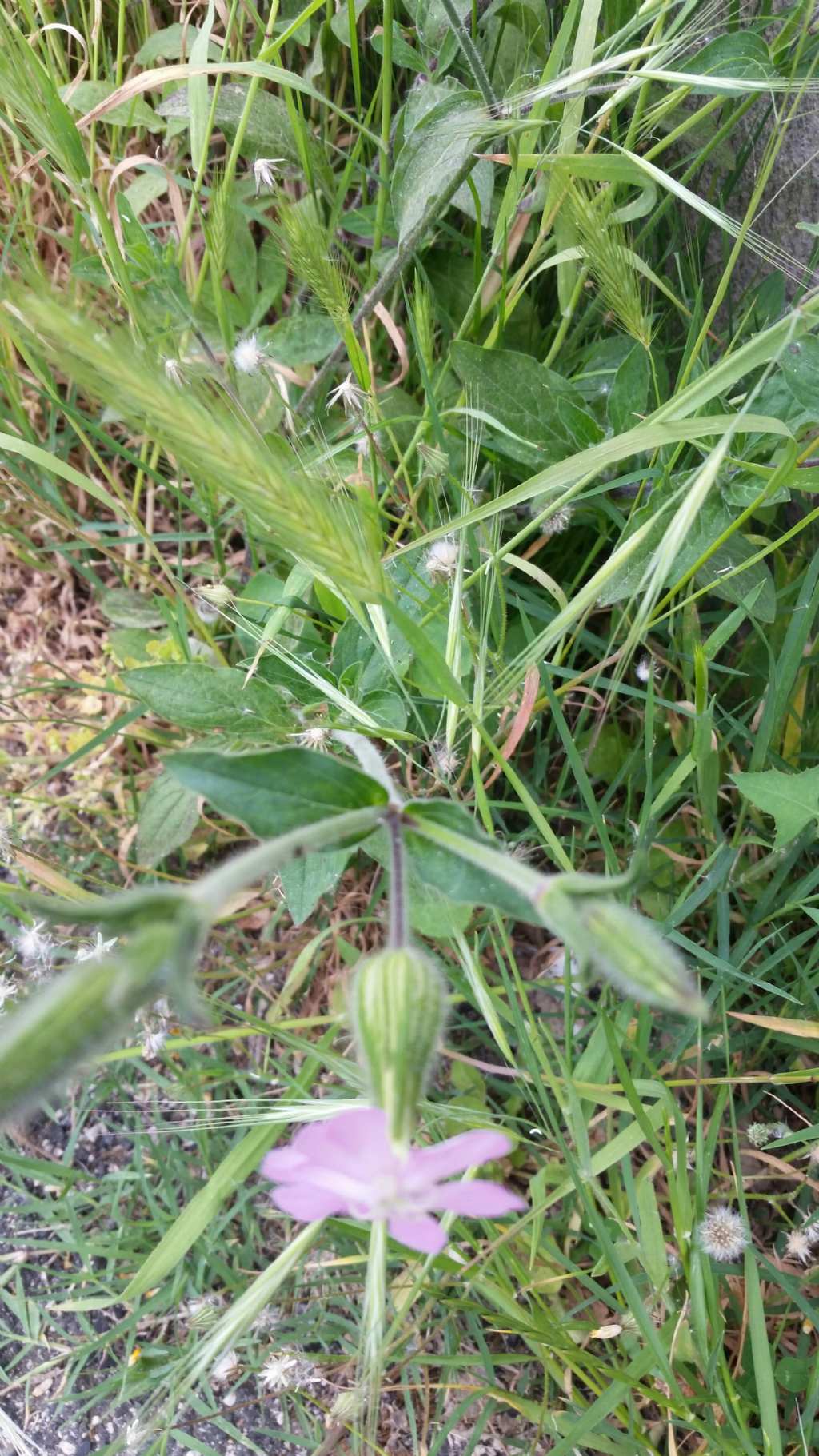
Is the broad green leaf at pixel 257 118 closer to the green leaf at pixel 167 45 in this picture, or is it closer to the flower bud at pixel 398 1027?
the green leaf at pixel 167 45

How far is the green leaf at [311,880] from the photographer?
2.93 feet

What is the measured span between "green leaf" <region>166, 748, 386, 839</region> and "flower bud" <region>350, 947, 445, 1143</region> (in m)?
0.09

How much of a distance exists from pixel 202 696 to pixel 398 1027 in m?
0.47

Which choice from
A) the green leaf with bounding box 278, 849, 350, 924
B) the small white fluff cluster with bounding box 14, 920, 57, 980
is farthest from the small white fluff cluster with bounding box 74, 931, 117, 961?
the green leaf with bounding box 278, 849, 350, 924

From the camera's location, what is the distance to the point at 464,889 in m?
0.58

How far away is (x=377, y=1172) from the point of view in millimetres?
457

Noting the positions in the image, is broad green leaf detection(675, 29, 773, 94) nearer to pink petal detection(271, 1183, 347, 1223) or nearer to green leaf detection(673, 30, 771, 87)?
green leaf detection(673, 30, 771, 87)

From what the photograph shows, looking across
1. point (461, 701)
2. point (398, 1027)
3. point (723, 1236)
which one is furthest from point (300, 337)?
point (723, 1236)

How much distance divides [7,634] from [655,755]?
86 cm

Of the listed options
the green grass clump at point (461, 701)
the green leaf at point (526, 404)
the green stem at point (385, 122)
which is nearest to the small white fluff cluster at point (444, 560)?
the green grass clump at point (461, 701)

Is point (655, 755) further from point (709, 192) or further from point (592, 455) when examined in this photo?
point (709, 192)

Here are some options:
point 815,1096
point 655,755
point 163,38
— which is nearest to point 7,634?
point 163,38

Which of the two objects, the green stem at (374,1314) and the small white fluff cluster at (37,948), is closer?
the green stem at (374,1314)

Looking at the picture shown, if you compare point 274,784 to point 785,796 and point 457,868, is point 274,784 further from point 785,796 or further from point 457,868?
point 785,796
